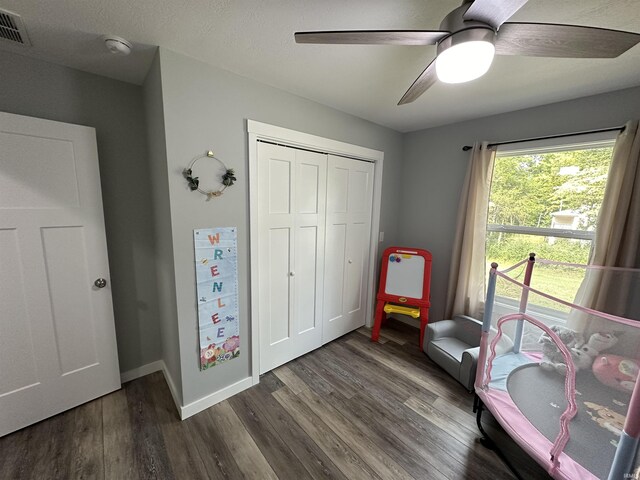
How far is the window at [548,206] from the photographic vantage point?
1933mm

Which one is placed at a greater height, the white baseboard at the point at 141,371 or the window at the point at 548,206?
the window at the point at 548,206

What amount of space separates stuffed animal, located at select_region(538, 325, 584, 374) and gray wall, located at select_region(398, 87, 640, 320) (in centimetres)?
154

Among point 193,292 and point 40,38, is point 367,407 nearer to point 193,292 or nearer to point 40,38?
point 193,292

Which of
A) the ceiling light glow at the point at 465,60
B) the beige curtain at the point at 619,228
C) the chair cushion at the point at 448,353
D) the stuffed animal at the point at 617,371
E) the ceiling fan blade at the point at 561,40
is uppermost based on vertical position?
the ceiling fan blade at the point at 561,40

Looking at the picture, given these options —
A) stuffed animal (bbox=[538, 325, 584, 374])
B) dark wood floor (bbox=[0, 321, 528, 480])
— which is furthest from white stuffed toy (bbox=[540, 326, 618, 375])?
dark wood floor (bbox=[0, 321, 528, 480])

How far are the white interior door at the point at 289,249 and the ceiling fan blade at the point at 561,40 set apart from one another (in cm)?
148

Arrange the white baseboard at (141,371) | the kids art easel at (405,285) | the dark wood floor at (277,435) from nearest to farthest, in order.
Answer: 1. the dark wood floor at (277,435)
2. the white baseboard at (141,371)
3. the kids art easel at (405,285)

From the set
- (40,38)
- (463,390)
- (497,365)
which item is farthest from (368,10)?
(463,390)

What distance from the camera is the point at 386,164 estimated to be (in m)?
2.94

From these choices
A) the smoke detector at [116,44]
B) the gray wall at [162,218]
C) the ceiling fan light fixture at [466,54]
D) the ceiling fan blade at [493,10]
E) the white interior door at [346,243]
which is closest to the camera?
the ceiling fan blade at [493,10]

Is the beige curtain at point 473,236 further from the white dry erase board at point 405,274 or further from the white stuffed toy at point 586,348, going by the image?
the white stuffed toy at point 586,348

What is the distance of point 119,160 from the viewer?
1.89 metres

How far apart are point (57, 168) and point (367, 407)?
2.72 meters

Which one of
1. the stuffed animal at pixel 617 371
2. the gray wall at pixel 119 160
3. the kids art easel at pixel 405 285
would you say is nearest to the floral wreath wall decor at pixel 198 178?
the gray wall at pixel 119 160
